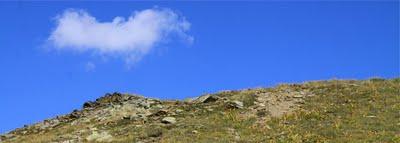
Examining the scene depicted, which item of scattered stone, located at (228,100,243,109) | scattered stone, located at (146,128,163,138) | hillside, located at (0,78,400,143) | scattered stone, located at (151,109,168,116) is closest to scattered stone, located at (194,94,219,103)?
hillside, located at (0,78,400,143)

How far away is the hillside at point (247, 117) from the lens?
33594 mm

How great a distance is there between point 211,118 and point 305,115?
5.43m

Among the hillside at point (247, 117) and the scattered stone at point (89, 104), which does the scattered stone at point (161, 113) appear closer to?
the hillside at point (247, 117)

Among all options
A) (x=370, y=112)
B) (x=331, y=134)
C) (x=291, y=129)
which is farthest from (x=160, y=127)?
(x=370, y=112)

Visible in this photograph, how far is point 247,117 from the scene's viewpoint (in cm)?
3797

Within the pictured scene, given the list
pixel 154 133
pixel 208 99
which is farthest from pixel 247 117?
pixel 154 133

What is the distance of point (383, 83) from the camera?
4647cm

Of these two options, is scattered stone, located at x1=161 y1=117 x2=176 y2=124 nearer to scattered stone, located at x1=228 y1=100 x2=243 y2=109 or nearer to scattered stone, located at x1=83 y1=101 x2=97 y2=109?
scattered stone, located at x1=228 y1=100 x2=243 y2=109

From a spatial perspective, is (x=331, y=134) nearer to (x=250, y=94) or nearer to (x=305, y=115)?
(x=305, y=115)

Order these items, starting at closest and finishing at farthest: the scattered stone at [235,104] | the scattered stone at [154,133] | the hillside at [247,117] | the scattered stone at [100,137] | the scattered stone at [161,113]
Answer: the hillside at [247,117] → the scattered stone at [154,133] → the scattered stone at [100,137] → the scattered stone at [161,113] → the scattered stone at [235,104]

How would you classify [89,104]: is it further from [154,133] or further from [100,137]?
[154,133]

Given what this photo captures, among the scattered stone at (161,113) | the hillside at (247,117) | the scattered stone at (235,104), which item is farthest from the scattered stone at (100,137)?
the scattered stone at (235,104)

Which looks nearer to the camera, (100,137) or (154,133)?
(154,133)

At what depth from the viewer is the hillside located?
110 feet
